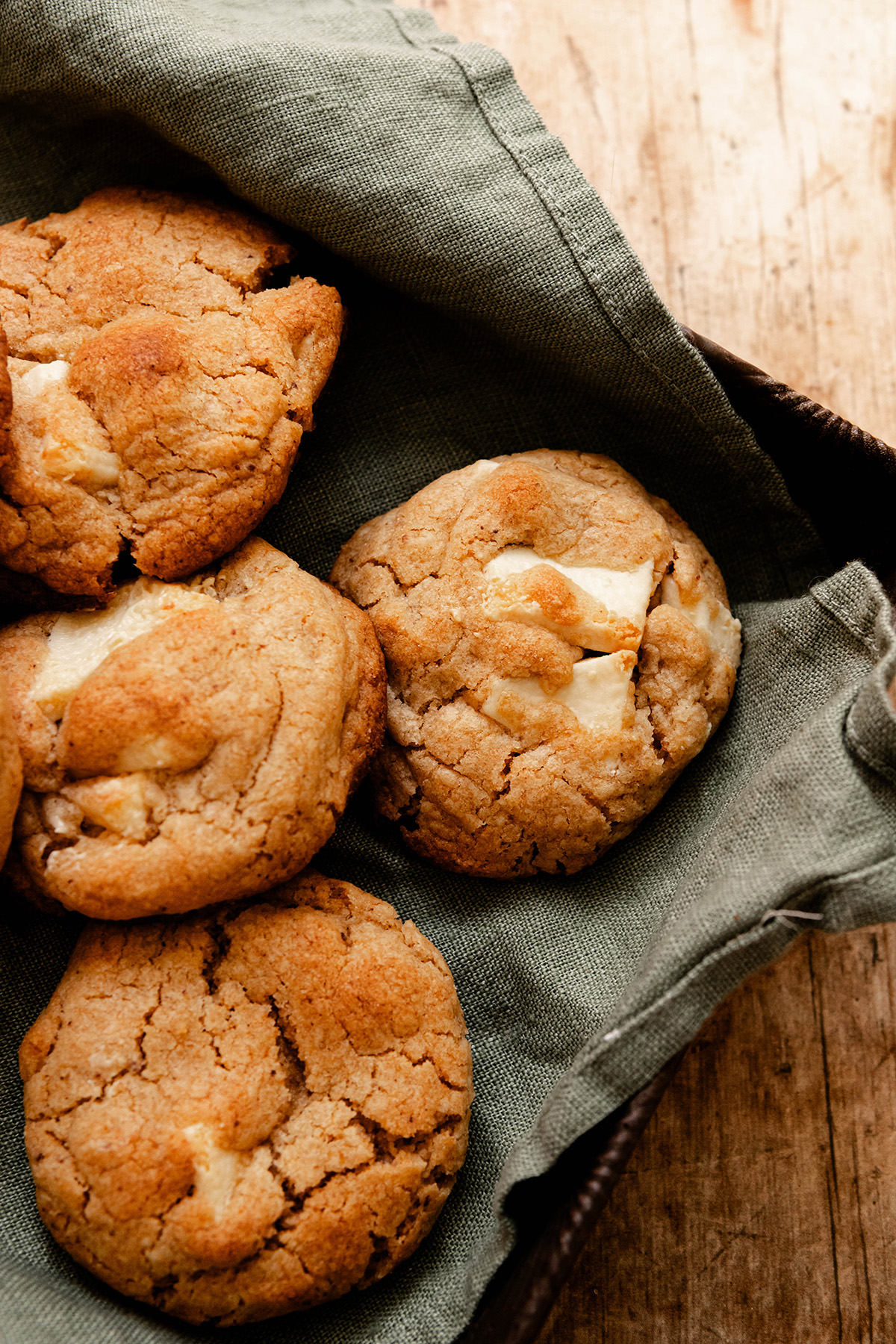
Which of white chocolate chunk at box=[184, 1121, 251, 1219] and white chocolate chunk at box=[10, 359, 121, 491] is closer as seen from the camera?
white chocolate chunk at box=[184, 1121, 251, 1219]

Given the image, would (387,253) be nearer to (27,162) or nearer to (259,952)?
(27,162)

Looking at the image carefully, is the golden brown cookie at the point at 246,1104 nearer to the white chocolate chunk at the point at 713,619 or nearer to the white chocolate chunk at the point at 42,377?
the white chocolate chunk at the point at 713,619

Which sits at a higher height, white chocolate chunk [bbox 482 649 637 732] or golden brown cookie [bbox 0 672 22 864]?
golden brown cookie [bbox 0 672 22 864]

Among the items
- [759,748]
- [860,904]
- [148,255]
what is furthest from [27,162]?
[860,904]

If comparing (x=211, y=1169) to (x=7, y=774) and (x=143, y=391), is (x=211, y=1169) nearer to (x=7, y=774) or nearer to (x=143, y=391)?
(x=7, y=774)

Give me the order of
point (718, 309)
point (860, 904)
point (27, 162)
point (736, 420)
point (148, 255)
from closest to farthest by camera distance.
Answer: point (860, 904), point (148, 255), point (736, 420), point (27, 162), point (718, 309)

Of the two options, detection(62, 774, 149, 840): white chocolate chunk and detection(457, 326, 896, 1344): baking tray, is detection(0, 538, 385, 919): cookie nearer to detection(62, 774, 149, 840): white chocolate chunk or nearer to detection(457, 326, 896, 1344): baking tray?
detection(62, 774, 149, 840): white chocolate chunk

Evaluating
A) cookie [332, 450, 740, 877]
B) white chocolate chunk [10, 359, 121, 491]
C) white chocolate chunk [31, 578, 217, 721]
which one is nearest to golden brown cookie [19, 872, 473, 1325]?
cookie [332, 450, 740, 877]

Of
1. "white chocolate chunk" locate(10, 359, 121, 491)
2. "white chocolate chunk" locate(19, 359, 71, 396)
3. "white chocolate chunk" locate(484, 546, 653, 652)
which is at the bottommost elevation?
"white chocolate chunk" locate(484, 546, 653, 652)

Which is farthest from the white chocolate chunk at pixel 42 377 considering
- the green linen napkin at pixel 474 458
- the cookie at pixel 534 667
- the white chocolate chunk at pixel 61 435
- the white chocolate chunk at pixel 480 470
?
the white chocolate chunk at pixel 480 470
